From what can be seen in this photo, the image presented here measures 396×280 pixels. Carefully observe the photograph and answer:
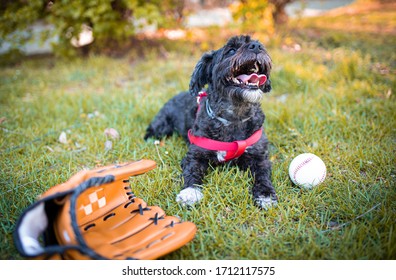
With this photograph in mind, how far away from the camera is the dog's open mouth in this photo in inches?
123

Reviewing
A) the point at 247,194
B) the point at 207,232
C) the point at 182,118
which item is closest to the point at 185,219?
the point at 207,232

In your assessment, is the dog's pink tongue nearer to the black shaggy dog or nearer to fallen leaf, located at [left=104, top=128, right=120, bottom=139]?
the black shaggy dog

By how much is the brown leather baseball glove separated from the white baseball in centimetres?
117

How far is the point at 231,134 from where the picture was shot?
10.9ft

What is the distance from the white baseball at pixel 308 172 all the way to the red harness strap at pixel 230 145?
0.45m

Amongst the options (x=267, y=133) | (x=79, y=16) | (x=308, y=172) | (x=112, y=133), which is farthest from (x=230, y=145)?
(x=79, y=16)

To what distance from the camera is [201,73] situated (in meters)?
3.39

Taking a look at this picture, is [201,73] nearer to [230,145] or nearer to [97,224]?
[230,145]

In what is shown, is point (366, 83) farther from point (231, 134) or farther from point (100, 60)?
point (100, 60)

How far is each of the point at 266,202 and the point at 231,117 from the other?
0.86 metres

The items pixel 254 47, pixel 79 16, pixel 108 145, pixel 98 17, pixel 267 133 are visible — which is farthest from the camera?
pixel 79 16

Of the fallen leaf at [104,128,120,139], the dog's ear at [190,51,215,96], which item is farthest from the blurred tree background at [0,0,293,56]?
the dog's ear at [190,51,215,96]

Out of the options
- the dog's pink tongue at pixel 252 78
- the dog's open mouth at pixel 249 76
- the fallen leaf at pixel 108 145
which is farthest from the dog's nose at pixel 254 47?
the fallen leaf at pixel 108 145

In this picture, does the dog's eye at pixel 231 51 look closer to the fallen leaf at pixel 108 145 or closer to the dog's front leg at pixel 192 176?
the dog's front leg at pixel 192 176
